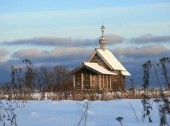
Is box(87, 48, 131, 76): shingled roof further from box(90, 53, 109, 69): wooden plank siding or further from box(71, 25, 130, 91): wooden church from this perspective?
box(90, 53, 109, 69): wooden plank siding

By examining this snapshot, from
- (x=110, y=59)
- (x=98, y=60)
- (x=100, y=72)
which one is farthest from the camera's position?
(x=110, y=59)

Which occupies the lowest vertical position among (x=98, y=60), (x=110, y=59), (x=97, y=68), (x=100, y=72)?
(x=100, y=72)

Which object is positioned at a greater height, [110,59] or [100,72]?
[110,59]

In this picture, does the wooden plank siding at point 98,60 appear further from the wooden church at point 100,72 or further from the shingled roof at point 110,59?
the shingled roof at point 110,59

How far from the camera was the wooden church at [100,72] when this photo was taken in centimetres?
3775

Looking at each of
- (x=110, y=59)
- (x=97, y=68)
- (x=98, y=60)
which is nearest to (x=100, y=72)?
(x=97, y=68)

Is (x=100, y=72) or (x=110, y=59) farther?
(x=110, y=59)

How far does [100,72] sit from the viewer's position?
123ft

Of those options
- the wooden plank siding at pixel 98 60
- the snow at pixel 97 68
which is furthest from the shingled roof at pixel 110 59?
the snow at pixel 97 68

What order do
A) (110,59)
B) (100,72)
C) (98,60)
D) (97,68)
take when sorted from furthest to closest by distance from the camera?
1. (110,59)
2. (98,60)
3. (97,68)
4. (100,72)

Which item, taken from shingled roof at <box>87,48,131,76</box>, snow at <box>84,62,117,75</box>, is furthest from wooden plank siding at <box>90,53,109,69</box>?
snow at <box>84,62,117,75</box>

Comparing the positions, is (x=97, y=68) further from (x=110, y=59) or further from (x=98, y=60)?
(x=110, y=59)

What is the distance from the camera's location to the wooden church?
3775cm

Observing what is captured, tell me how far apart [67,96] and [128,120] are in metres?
9.78
